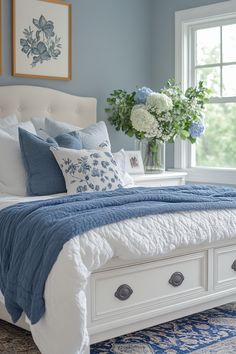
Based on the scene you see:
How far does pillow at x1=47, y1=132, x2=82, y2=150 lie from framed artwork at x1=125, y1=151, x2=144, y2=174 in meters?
0.88

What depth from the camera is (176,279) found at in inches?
121

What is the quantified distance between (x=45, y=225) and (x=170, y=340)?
90cm

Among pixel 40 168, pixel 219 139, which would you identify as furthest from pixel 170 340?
pixel 219 139

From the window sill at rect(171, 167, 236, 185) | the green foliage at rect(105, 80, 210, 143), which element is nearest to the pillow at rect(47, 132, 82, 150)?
the green foliage at rect(105, 80, 210, 143)

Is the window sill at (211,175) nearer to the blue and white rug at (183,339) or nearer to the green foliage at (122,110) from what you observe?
the green foliage at (122,110)

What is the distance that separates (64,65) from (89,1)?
62 centimetres

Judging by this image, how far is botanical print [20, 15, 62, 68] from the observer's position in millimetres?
4484

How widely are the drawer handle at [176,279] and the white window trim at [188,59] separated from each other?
A: 1909 mm

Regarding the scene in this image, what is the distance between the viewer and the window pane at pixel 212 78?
509cm

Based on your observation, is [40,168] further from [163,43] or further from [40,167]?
[163,43]

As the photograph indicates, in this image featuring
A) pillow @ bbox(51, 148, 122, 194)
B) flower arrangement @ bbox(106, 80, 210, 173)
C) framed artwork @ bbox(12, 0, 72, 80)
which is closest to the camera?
pillow @ bbox(51, 148, 122, 194)

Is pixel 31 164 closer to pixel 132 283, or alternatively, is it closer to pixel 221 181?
pixel 132 283

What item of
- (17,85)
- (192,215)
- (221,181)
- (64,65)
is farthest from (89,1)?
(192,215)

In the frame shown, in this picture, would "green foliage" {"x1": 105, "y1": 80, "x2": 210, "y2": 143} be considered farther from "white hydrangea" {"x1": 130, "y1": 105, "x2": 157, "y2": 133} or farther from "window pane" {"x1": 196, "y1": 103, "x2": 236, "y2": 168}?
"window pane" {"x1": 196, "y1": 103, "x2": 236, "y2": 168}
